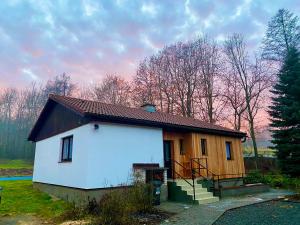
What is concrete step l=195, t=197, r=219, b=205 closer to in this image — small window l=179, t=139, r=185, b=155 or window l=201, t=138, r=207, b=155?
small window l=179, t=139, r=185, b=155

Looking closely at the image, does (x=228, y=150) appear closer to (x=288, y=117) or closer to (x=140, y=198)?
(x=288, y=117)

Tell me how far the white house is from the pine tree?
3.42 meters

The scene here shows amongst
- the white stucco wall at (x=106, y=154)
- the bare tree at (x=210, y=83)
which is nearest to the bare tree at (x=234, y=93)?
the bare tree at (x=210, y=83)

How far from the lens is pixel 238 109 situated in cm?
2672

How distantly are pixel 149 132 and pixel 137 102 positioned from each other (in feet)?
57.4

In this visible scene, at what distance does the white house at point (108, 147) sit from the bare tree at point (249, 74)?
10.3 metres

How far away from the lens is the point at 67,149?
41.1 ft

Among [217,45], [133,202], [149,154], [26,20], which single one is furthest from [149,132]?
[217,45]

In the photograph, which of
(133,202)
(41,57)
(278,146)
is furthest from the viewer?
(41,57)

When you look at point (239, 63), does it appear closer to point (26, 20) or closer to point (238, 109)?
point (238, 109)

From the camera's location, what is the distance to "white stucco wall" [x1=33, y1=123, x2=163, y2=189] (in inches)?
389

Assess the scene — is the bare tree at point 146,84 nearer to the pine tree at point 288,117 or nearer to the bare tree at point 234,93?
the bare tree at point 234,93

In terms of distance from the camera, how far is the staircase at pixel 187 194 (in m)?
10.2

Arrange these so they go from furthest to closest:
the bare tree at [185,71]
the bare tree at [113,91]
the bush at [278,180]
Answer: the bare tree at [113,91], the bare tree at [185,71], the bush at [278,180]
